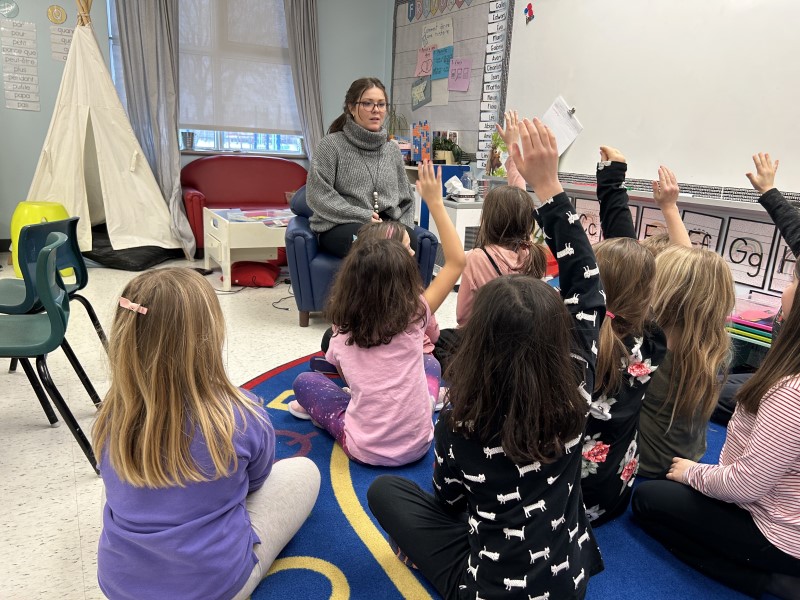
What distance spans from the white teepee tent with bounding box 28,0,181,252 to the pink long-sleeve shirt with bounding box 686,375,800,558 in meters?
4.00

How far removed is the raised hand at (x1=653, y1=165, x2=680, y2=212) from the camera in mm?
1870

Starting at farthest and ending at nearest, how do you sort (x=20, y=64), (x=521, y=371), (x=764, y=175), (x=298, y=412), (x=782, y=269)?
(x=20, y=64)
(x=782, y=269)
(x=298, y=412)
(x=764, y=175)
(x=521, y=371)

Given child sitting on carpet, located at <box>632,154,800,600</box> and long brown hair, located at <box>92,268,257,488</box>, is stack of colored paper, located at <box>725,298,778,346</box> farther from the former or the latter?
long brown hair, located at <box>92,268,257,488</box>

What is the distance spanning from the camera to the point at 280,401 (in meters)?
2.18

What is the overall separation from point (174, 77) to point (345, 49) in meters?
1.66

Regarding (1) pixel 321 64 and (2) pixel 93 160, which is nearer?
(2) pixel 93 160

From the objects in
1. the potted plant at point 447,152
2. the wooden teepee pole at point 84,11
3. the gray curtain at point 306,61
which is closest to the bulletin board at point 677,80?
the potted plant at point 447,152

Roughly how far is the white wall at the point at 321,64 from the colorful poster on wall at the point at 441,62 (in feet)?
2.91

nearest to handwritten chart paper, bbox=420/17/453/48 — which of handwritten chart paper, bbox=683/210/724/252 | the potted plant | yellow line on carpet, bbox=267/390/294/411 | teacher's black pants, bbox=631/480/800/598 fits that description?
the potted plant

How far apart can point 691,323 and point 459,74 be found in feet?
11.3

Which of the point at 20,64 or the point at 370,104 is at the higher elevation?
the point at 20,64

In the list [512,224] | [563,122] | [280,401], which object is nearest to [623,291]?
[512,224]

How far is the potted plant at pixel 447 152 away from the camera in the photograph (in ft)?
14.4

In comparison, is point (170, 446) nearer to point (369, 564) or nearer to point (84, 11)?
point (369, 564)
